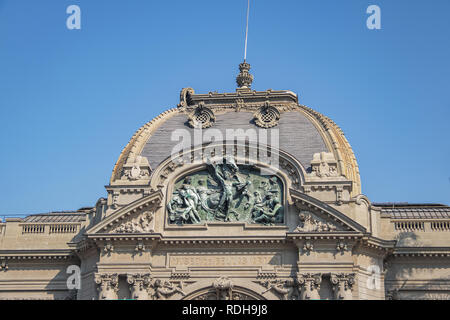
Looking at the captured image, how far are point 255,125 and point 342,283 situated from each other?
33.6 ft

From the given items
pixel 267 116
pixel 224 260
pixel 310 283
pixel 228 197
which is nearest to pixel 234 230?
pixel 224 260

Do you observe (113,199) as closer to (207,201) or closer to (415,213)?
(207,201)

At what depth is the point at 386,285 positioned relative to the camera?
42.9m

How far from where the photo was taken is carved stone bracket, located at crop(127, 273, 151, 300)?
41.0m

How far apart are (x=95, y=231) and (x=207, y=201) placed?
227 inches

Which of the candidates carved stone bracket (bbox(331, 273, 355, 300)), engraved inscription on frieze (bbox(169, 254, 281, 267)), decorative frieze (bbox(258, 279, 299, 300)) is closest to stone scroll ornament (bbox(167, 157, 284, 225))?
engraved inscription on frieze (bbox(169, 254, 281, 267))

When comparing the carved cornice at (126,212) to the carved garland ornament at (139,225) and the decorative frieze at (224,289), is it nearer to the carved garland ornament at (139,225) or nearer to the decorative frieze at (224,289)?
the carved garland ornament at (139,225)

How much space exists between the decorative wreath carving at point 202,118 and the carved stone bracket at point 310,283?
10.2 metres

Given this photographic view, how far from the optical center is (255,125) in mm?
45812

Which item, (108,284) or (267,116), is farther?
(267,116)

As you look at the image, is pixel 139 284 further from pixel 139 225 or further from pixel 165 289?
pixel 139 225
